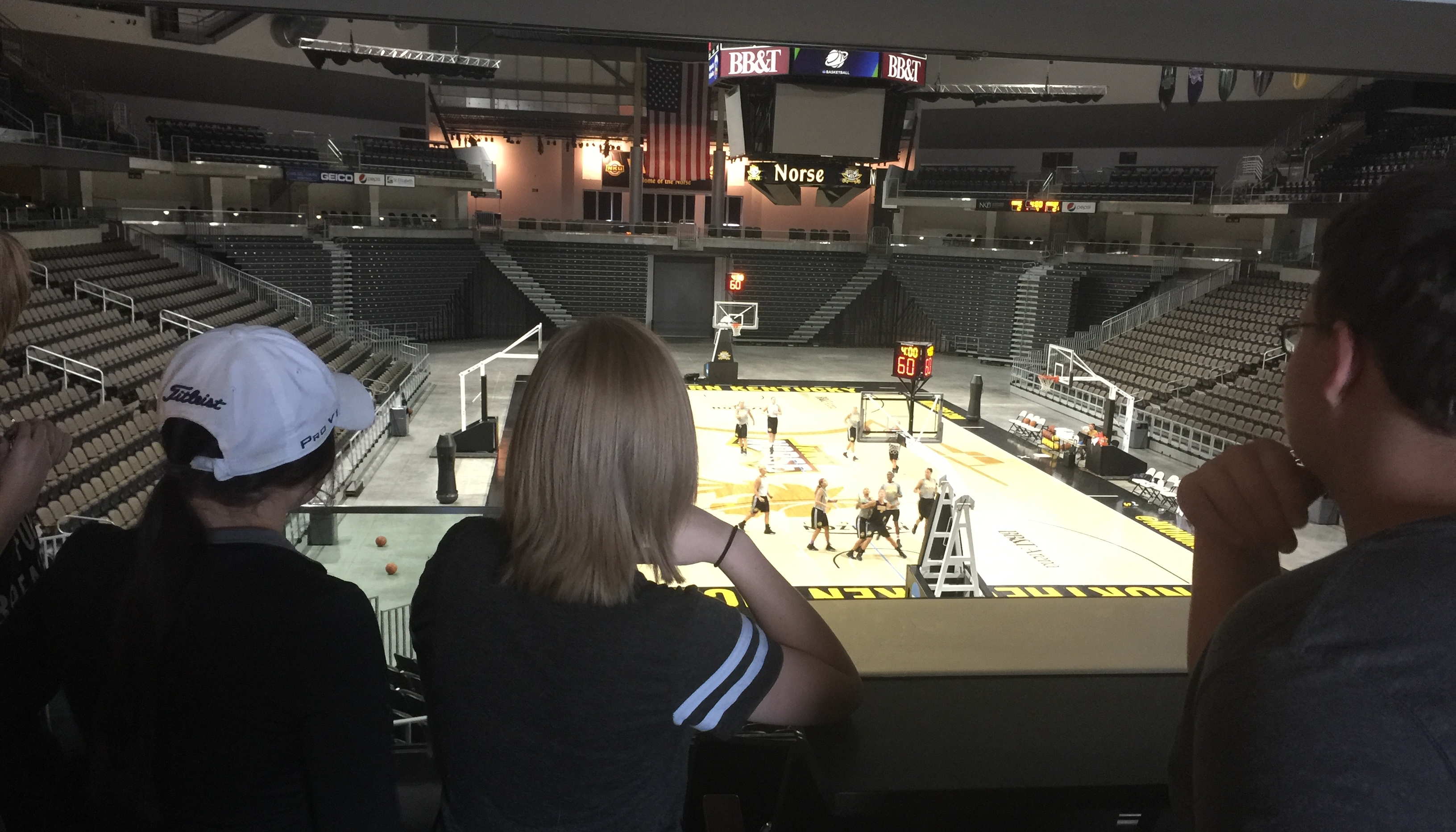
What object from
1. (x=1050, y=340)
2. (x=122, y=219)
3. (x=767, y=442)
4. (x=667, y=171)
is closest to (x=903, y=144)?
(x=1050, y=340)

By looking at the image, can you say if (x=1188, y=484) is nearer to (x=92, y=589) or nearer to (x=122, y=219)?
(x=92, y=589)

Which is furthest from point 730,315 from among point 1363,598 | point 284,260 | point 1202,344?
point 1363,598

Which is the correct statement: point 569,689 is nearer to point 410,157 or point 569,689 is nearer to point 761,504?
point 761,504

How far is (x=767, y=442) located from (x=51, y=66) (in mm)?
17385

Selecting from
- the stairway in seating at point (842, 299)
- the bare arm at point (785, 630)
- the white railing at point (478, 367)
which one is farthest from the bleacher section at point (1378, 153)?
the bare arm at point (785, 630)

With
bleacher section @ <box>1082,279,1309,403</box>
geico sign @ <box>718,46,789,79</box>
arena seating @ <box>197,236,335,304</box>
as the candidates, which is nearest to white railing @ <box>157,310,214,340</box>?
arena seating @ <box>197,236,335,304</box>

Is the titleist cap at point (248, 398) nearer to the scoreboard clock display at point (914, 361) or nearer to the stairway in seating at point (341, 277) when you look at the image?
the scoreboard clock display at point (914, 361)

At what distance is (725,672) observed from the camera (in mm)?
1199

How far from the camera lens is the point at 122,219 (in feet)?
62.7

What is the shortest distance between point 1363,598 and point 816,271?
28598 mm

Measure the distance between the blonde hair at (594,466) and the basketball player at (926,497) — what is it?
1052cm

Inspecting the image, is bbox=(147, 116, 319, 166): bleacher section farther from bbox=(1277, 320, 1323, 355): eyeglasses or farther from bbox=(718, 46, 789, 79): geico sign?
bbox=(1277, 320, 1323, 355): eyeglasses

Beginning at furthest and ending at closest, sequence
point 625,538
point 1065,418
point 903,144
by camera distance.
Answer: point 903,144, point 1065,418, point 625,538

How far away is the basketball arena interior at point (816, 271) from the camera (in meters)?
2.01
